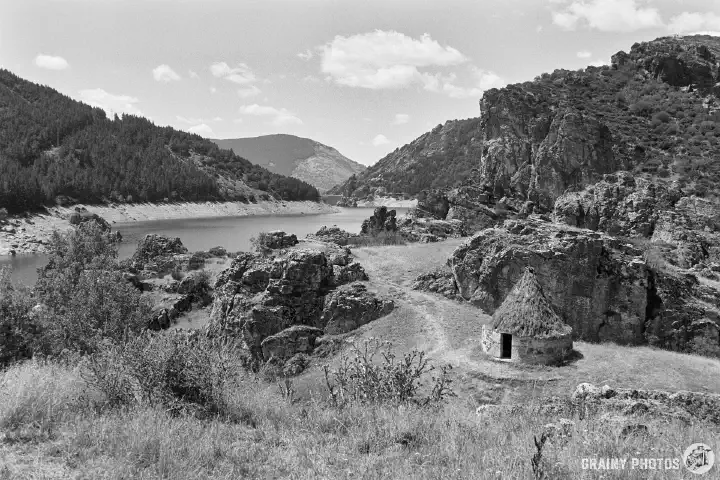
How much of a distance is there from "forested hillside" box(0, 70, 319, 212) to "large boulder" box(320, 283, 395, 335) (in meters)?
75.2

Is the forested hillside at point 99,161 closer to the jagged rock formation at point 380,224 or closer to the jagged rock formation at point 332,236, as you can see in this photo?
the jagged rock formation at point 332,236

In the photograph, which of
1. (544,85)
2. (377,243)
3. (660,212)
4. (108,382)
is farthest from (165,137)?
(108,382)

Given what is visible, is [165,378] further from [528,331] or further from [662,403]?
[528,331]

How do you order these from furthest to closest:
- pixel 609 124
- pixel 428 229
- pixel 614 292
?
pixel 609 124 < pixel 428 229 < pixel 614 292

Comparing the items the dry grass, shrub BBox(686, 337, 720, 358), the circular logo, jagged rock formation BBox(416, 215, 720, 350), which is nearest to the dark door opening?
jagged rock formation BBox(416, 215, 720, 350)

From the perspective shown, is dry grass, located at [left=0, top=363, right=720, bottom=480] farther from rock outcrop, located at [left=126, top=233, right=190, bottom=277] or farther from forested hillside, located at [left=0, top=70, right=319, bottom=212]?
forested hillside, located at [left=0, top=70, right=319, bottom=212]

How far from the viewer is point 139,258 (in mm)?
42594

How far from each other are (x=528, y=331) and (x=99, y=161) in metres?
135

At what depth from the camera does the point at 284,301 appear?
24.5m

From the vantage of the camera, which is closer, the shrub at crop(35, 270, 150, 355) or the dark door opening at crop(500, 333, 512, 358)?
the dark door opening at crop(500, 333, 512, 358)

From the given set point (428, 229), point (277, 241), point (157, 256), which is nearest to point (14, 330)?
point (277, 241)

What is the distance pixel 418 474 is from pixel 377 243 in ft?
111

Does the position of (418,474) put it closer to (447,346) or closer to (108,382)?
(108,382)

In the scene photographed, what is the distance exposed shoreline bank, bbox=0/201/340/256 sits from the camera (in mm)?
64625
